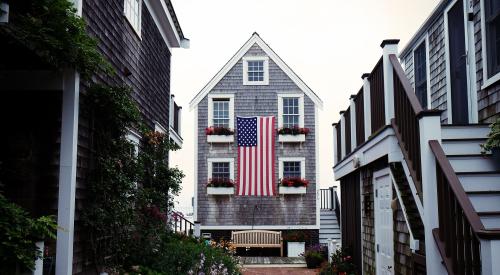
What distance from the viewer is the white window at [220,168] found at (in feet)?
72.4

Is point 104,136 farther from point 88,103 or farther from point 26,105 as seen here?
point 26,105

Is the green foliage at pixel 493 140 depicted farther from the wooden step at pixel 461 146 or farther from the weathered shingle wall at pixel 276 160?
the weathered shingle wall at pixel 276 160

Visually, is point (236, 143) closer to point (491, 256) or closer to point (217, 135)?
point (217, 135)

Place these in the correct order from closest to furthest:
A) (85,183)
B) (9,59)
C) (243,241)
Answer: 1. (9,59)
2. (85,183)
3. (243,241)

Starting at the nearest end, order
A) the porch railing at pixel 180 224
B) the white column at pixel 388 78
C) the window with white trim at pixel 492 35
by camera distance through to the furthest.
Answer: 1. the window with white trim at pixel 492 35
2. the white column at pixel 388 78
3. the porch railing at pixel 180 224

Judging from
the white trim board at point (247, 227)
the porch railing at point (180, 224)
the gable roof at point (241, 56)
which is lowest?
the white trim board at point (247, 227)

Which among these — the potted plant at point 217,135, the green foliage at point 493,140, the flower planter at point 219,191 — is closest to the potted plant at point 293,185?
the flower planter at point 219,191

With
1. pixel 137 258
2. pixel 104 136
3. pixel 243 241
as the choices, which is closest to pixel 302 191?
pixel 243 241

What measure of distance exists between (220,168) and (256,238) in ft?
10.3

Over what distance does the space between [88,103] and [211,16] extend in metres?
16.5

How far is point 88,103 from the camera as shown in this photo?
727cm

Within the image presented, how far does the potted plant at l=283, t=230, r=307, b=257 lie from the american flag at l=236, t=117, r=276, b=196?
94.6 inches

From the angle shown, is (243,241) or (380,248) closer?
(380,248)

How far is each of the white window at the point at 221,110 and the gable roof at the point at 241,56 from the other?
448mm
